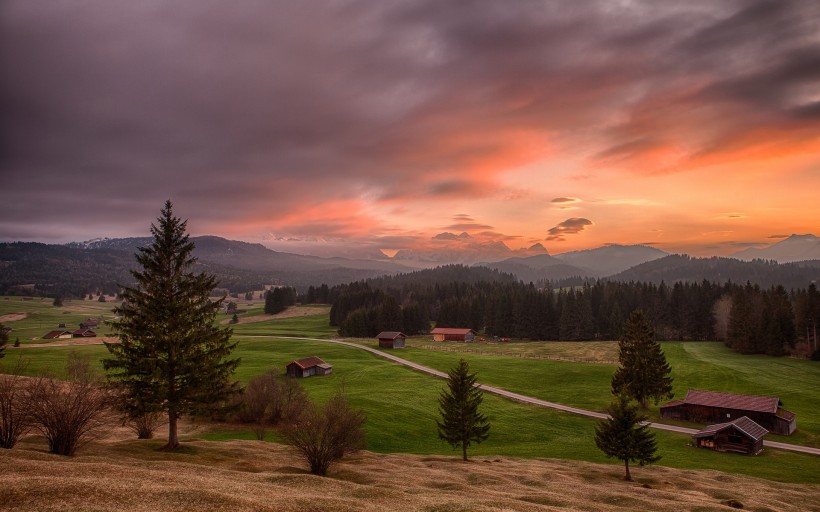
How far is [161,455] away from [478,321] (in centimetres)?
14448

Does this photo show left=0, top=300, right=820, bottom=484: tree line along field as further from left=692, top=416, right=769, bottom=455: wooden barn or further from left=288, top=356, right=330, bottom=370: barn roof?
left=288, top=356, right=330, bottom=370: barn roof

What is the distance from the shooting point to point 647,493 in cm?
3453

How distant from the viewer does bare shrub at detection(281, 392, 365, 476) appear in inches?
1270

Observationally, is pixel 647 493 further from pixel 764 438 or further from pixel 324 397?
pixel 324 397

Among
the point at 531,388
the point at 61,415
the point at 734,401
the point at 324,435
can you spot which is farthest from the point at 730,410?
the point at 61,415

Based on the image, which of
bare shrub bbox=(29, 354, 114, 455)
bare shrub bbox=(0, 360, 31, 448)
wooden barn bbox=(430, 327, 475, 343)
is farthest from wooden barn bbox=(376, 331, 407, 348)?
bare shrub bbox=(0, 360, 31, 448)

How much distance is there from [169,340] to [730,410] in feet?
236

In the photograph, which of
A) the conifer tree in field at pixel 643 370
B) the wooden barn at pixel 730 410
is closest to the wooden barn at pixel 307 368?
the conifer tree in field at pixel 643 370

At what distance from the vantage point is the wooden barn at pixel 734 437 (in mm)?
51312

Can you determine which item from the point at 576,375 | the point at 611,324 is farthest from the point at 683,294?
the point at 576,375

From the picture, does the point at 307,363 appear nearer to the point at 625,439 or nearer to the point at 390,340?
the point at 390,340

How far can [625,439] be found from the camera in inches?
1593

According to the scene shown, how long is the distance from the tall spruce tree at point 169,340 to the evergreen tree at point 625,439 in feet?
113

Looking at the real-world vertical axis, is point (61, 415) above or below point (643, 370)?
above
